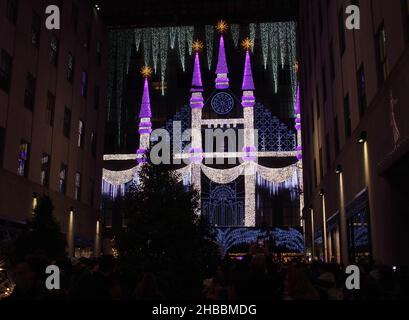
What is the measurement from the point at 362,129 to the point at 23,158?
18.0 meters

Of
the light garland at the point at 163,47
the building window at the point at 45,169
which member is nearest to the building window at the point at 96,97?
the light garland at the point at 163,47

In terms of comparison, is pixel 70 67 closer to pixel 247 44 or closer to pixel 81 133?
pixel 81 133

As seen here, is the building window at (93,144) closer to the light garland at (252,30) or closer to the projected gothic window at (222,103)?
the projected gothic window at (222,103)

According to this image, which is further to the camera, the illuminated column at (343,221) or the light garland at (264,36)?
the light garland at (264,36)

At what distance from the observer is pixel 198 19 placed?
4722cm

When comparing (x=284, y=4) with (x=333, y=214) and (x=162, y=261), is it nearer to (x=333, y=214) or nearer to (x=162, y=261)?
(x=333, y=214)

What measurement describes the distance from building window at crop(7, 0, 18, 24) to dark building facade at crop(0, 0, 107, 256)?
0.17 feet

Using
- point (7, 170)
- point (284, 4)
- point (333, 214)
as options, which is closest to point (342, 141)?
point (333, 214)

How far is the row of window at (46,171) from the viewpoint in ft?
89.2

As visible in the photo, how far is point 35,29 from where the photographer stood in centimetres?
2909

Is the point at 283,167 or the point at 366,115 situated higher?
the point at 283,167

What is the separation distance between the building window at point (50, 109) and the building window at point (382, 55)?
2113 cm

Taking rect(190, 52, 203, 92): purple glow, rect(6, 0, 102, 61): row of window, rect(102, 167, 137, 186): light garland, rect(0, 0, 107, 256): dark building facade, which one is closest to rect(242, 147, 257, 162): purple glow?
rect(190, 52, 203, 92): purple glow
